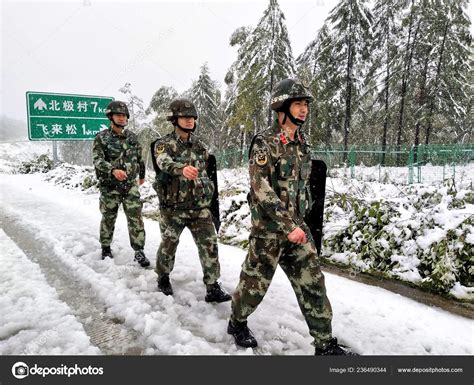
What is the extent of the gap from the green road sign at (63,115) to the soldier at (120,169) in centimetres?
928

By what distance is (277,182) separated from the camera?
2.79 m

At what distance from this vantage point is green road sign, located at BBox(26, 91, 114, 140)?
1341 centimetres

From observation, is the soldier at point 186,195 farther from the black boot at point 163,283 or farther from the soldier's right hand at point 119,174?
the soldier's right hand at point 119,174

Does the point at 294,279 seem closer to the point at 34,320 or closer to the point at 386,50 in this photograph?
the point at 34,320

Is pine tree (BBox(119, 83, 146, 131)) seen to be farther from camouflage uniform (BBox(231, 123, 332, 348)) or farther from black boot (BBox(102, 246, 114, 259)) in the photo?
camouflage uniform (BBox(231, 123, 332, 348))

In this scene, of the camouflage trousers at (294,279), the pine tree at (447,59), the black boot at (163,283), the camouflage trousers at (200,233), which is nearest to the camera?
the camouflage trousers at (294,279)

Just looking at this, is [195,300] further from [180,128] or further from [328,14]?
[328,14]

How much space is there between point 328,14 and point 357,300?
77.5 ft

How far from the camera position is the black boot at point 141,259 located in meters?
4.98

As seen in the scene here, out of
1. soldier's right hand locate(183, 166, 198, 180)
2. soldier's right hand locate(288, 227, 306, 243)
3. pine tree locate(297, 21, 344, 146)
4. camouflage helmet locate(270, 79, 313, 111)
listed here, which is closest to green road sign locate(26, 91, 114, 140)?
soldier's right hand locate(183, 166, 198, 180)

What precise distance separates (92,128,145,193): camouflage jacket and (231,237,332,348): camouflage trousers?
2941 millimetres

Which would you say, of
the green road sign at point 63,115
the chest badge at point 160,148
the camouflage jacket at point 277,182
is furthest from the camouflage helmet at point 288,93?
the green road sign at point 63,115

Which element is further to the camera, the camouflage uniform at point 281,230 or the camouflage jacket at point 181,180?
the camouflage jacket at point 181,180
